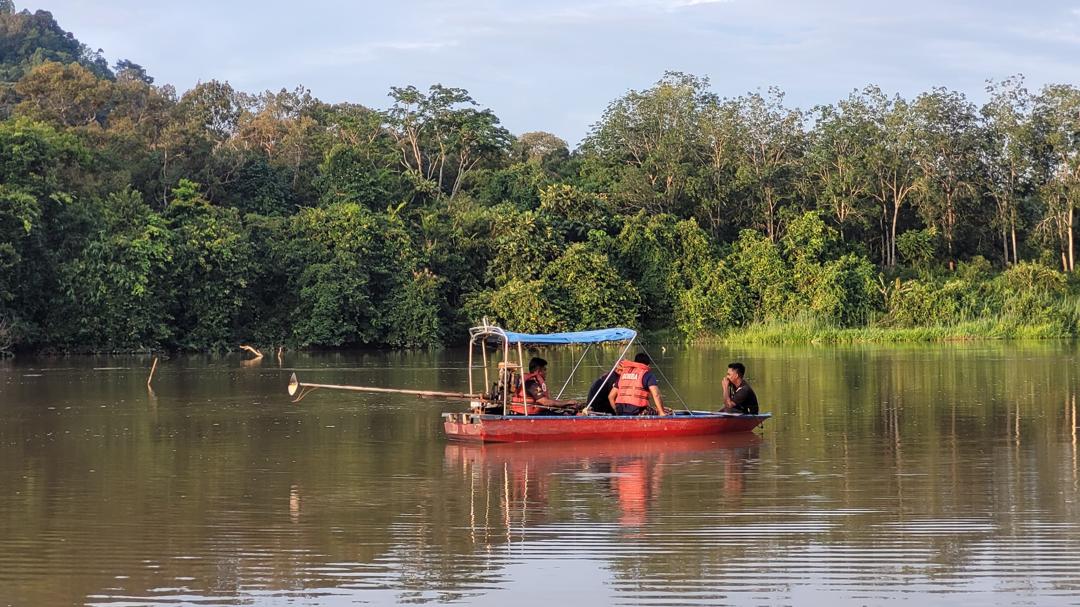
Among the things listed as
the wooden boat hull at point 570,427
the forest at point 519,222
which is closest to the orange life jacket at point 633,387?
the wooden boat hull at point 570,427

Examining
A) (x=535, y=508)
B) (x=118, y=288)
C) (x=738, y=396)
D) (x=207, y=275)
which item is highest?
(x=207, y=275)

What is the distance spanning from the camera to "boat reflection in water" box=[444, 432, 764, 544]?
12438 millimetres

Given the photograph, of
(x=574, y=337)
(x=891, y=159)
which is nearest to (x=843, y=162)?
(x=891, y=159)

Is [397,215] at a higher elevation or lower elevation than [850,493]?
higher

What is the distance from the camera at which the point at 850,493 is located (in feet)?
44.2

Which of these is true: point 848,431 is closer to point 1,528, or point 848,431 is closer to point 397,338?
point 1,528

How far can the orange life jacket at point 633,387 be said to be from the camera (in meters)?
18.6

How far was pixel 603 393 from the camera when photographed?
1902 cm

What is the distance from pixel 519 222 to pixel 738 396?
32.3 metres

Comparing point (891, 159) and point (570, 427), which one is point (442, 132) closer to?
point (891, 159)

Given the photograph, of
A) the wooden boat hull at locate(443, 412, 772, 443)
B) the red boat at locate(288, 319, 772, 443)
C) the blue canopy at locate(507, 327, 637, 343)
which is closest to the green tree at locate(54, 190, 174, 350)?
the blue canopy at locate(507, 327, 637, 343)

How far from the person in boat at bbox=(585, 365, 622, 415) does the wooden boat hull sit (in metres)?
0.72

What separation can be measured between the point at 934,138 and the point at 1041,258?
21.4 ft

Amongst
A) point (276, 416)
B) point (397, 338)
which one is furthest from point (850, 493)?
point (397, 338)
